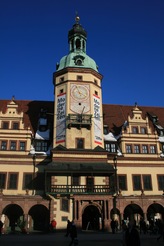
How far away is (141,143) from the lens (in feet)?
112

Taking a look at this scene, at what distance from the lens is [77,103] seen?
32.9 m

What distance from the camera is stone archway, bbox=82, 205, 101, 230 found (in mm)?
29527

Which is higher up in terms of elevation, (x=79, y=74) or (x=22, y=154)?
(x=79, y=74)

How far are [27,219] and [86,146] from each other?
10206 mm

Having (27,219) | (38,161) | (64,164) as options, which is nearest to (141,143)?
(64,164)

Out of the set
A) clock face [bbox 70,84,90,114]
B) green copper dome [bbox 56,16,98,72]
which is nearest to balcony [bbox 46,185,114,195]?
clock face [bbox 70,84,90,114]

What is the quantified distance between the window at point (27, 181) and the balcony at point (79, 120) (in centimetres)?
730

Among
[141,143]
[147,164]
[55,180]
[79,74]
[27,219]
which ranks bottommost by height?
[27,219]

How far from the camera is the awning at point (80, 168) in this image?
27.7 m

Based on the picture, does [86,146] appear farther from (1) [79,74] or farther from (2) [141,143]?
(1) [79,74]

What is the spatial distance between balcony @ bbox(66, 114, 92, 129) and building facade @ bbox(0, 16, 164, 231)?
0.01 metres

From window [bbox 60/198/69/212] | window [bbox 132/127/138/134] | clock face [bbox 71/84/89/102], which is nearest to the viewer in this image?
window [bbox 60/198/69/212]

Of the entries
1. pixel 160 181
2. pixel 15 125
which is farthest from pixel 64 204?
pixel 160 181

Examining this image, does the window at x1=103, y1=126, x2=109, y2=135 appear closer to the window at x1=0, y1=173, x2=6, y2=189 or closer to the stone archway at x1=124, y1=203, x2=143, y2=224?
the stone archway at x1=124, y1=203, x2=143, y2=224
